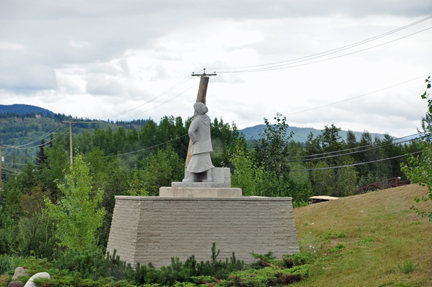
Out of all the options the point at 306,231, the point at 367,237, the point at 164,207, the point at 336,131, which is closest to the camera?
the point at 164,207

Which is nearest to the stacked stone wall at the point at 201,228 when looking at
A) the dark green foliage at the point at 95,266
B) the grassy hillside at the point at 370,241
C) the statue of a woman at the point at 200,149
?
the dark green foliage at the point at 95,266

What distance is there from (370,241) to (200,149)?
6.59m

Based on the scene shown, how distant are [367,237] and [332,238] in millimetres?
1269

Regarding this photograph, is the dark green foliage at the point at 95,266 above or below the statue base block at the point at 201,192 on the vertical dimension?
below

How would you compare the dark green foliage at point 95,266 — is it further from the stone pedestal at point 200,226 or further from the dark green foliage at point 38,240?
the dark green foliage at point 38,240

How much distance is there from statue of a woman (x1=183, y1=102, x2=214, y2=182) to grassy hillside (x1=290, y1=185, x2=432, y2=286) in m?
4.54

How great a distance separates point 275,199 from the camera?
47.1ft

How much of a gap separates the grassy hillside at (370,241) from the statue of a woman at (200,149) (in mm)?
4539

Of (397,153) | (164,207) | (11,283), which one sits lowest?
(11,283)

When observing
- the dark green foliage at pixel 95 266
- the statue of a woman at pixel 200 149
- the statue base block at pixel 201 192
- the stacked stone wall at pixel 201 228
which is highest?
the statue of a woman at pixel 200 149

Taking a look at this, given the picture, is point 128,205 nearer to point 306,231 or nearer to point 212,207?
point 212,207

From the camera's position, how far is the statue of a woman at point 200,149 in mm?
15172

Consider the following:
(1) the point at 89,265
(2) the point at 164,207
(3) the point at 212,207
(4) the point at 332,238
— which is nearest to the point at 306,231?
(4) the point at 332,238

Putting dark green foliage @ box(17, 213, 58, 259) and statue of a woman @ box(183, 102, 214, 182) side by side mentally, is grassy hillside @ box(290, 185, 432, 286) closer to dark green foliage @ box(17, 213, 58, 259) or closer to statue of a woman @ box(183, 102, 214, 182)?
statue of a woman @ box(183, 102, 214, 182)
